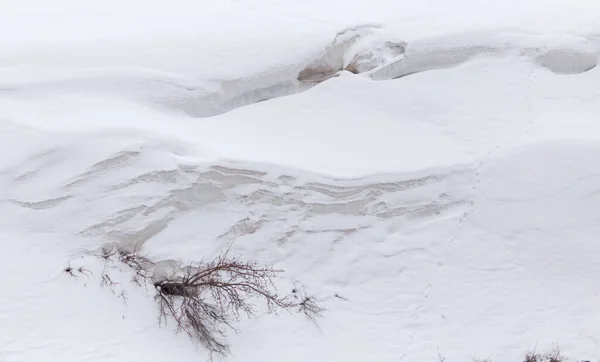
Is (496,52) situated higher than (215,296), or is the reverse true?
(496,52)

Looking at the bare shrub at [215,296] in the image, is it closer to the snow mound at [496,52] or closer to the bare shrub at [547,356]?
the bare shrub at [547,356]

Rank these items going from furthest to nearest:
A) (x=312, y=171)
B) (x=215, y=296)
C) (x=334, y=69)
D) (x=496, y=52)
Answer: (x=496, y=52) → (x=334, y=69) → (x=312, y=171) → (x=215, y=296)

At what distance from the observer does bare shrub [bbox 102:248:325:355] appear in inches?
256

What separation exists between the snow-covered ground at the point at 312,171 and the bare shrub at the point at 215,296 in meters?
0.14

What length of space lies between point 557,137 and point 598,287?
1.87m

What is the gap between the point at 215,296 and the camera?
6.67m

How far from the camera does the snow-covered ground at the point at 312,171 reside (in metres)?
6.67

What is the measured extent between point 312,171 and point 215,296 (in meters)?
1.83

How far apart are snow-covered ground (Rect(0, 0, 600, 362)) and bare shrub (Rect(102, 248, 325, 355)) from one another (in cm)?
14

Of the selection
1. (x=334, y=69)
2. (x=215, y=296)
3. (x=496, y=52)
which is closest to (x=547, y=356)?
(x=215, y=296)

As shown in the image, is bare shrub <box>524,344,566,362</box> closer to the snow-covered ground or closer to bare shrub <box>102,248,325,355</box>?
the snow-covered ground

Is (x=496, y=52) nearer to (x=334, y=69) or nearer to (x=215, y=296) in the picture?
(x=334, y=69)

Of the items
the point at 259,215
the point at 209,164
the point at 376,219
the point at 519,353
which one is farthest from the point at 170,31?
the point at 519,353

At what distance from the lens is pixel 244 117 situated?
772cm
